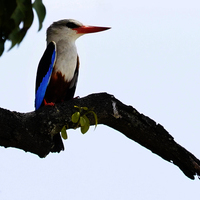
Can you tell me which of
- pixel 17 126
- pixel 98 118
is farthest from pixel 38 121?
pixel 98 118

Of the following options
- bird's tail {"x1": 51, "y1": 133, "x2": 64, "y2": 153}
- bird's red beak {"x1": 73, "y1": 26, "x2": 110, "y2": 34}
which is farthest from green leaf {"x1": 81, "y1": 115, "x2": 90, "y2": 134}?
bird's red beak {"x1": 73, "y1": 26, "x2": 110, "y2": 34}

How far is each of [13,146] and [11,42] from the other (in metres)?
1.07

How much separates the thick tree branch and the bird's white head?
5.42 feet

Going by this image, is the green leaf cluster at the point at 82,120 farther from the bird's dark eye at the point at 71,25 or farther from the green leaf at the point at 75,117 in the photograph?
the bird's dark eye at the point at 71,25

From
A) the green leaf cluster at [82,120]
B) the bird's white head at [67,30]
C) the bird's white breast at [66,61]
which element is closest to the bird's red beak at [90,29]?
the bird's white head at [67,30]

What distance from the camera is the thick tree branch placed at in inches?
112

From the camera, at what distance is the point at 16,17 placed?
174cm

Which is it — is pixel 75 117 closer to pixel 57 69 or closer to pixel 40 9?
pixel 40 9

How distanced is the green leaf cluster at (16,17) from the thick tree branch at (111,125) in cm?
102

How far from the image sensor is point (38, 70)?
440 centimetres

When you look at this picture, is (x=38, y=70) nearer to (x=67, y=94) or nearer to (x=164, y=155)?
(x=67, y=94)

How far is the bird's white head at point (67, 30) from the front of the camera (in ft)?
15.2

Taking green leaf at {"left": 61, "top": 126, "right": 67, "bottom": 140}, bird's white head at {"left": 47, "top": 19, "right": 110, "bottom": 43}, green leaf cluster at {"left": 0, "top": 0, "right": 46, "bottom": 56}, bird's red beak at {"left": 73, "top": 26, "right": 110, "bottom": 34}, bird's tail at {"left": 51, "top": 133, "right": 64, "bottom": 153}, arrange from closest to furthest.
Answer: green leaf cluster at {"left": 0, "top": 0, "right": 46, "bottom": 56}, green leaf at {"left": 61, "top": 126, "right": 67, "bottom": 140}, bird's tail at {"left": 51, "top": 133, "right": 64, "bottom": 153}, bird's white head at {"left": 47, "top": 19, "right": 110, "bottom": 43}, bird's red beak at {"left": 73, "top": 26, "right": 110, "bottom": 34}

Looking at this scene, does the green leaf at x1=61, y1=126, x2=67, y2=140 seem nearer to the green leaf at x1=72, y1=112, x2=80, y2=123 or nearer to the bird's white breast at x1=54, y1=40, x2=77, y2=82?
the green leaf at x1=72, y1=112, x2=80, y2=123
